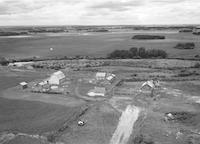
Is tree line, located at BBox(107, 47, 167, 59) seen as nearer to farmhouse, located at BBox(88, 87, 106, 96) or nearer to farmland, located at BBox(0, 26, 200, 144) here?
farmland, located at BBox(0, 26, 200, 144)

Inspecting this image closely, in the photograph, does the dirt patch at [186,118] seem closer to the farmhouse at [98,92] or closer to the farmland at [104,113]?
the farmland at [104,113]

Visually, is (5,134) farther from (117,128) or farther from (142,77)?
(142,77)

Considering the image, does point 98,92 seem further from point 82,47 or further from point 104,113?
point 82,47

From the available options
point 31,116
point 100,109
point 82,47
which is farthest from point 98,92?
point 82,47

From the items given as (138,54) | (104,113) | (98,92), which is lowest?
(104,113)

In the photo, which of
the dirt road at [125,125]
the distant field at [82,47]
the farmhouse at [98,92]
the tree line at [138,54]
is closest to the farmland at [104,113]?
the dirt road at [125,125]

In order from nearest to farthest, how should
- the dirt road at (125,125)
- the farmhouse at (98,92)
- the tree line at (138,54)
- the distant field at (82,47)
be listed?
the dirt road at (125,125) < the farmhouse at (98,92) < the tree line at (138,54) < the distant field at (82,47)

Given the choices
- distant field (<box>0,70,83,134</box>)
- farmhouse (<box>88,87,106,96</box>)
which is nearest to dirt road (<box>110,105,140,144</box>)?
farmhouse (<box>88,87,106,96</box>)

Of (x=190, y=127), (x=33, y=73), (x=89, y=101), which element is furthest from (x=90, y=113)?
(x=33, y=73)
